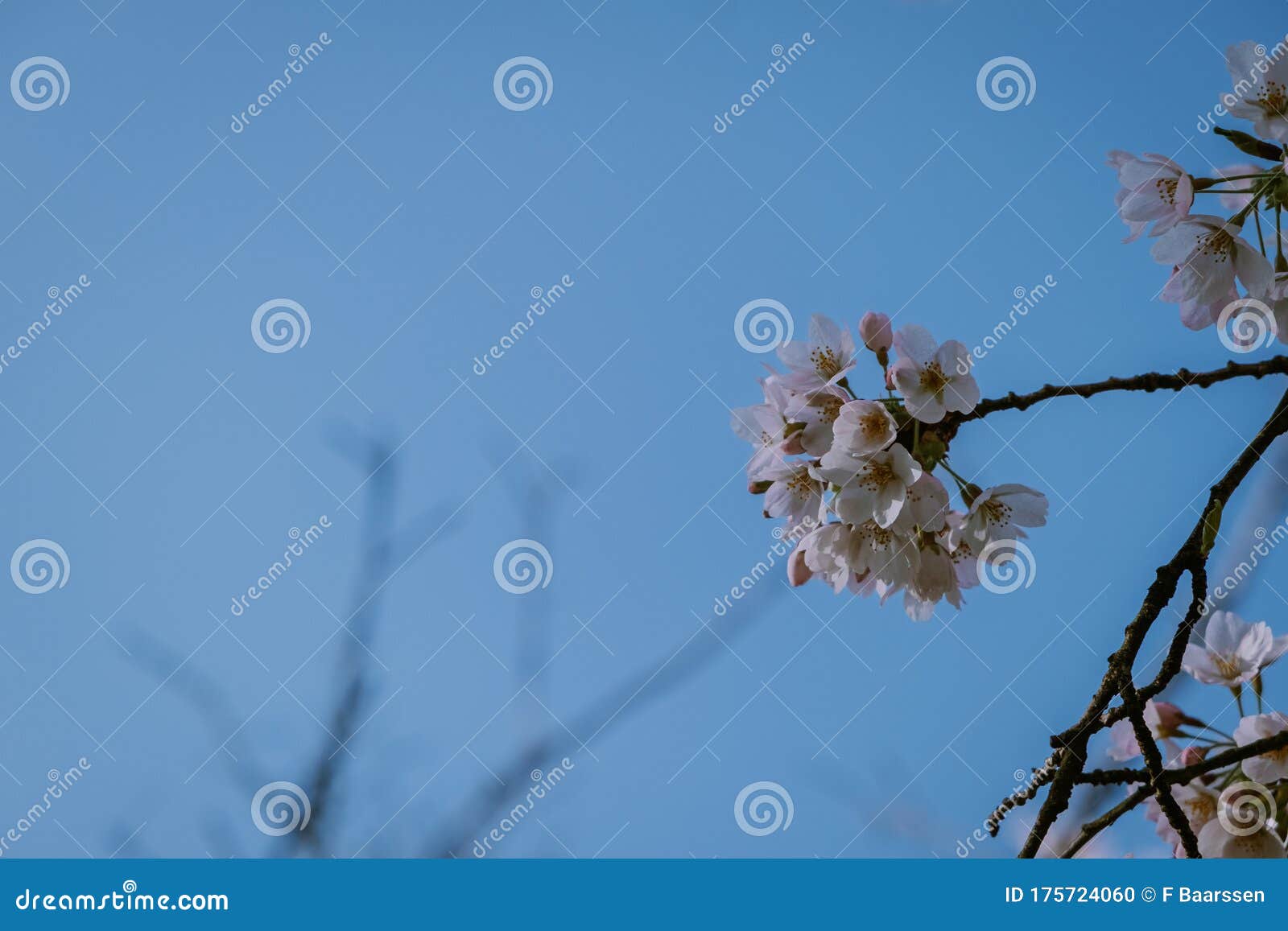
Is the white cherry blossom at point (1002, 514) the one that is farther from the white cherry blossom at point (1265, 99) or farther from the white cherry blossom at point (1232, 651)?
the white cherry blossom at point (1265, 99)

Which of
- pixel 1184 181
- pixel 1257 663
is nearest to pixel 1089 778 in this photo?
pixel 1257 663

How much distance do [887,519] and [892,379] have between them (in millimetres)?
214

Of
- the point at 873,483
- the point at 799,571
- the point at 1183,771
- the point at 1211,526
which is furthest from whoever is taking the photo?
the point at 799,571

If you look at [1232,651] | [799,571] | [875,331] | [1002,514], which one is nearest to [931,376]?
[875,331]

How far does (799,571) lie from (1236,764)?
2.24 feet

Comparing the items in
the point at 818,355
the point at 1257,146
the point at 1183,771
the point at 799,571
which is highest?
the point at 1257,146

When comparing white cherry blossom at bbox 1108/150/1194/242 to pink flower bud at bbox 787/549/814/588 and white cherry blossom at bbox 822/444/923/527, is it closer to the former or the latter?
white cherry blossom at bbox 822/444/923/527

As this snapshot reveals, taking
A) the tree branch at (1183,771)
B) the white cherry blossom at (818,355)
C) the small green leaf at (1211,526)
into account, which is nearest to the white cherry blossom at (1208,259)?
the small green leaf at (1211,526)

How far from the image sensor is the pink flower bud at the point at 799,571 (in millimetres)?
1609

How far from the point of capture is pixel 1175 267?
4.96ft

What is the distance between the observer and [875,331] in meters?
1.62

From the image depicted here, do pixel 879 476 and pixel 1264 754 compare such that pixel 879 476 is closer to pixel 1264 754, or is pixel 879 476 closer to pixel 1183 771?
pixel 1183 771

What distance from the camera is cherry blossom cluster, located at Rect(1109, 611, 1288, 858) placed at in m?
1.51

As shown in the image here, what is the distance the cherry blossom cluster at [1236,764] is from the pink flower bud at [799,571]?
527 mm
